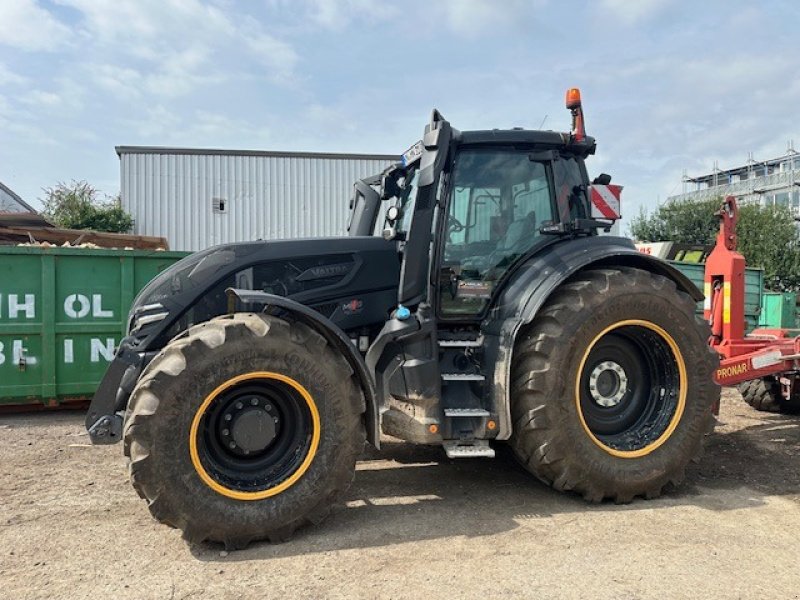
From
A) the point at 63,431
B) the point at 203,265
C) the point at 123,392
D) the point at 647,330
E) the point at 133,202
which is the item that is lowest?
the point at 63,431

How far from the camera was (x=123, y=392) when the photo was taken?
3961 mm

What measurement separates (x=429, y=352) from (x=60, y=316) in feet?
17.7

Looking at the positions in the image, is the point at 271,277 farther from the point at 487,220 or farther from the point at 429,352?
the point at 487,220

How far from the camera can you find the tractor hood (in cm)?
428

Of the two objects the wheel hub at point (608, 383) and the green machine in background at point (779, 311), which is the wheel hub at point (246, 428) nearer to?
the wheel hub at point (608, 383)

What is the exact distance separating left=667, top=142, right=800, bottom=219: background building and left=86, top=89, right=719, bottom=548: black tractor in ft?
140

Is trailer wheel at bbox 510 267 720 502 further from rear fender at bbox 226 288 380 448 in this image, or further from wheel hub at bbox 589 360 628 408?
rear fender at bbox 226 288 380 448

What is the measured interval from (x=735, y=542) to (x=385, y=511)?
7.16 ft

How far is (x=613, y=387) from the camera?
4645 millimetres

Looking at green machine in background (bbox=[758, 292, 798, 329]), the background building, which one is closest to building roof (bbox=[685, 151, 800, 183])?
the background building

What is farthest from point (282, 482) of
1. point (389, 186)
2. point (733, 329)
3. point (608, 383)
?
point (733, 329)

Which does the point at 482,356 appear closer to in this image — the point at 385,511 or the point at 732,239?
the point at 385,511

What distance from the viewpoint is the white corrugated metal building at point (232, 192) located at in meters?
18.4

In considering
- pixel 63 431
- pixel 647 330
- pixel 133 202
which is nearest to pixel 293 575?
pixel 647 330
